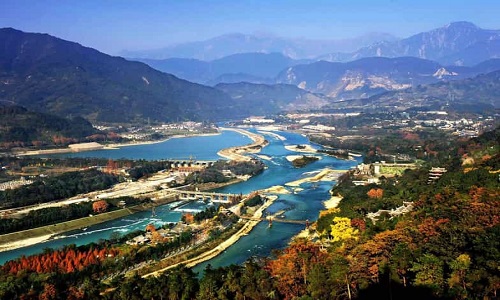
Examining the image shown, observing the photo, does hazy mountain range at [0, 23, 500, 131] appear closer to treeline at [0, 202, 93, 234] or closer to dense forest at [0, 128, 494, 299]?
treeline at [0, 202, 93, 234]

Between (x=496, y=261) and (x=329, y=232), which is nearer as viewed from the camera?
Result: (x=496, y=261)

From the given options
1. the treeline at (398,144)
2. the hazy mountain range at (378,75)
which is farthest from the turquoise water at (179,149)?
the hazy mountain range at (378,75)

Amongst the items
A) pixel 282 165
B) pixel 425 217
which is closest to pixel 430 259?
pixel 425 217

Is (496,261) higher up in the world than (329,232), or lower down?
higher up

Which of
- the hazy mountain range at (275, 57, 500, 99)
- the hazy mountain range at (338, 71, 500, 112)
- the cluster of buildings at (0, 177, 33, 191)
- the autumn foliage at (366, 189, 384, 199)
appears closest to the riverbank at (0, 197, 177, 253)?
the cluster of buildings at (0, 177, 33, 191)

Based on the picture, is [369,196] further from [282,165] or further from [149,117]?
[149,117]

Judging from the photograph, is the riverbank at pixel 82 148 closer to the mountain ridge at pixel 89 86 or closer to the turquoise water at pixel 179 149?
the turquoise water at pixel 179 149
